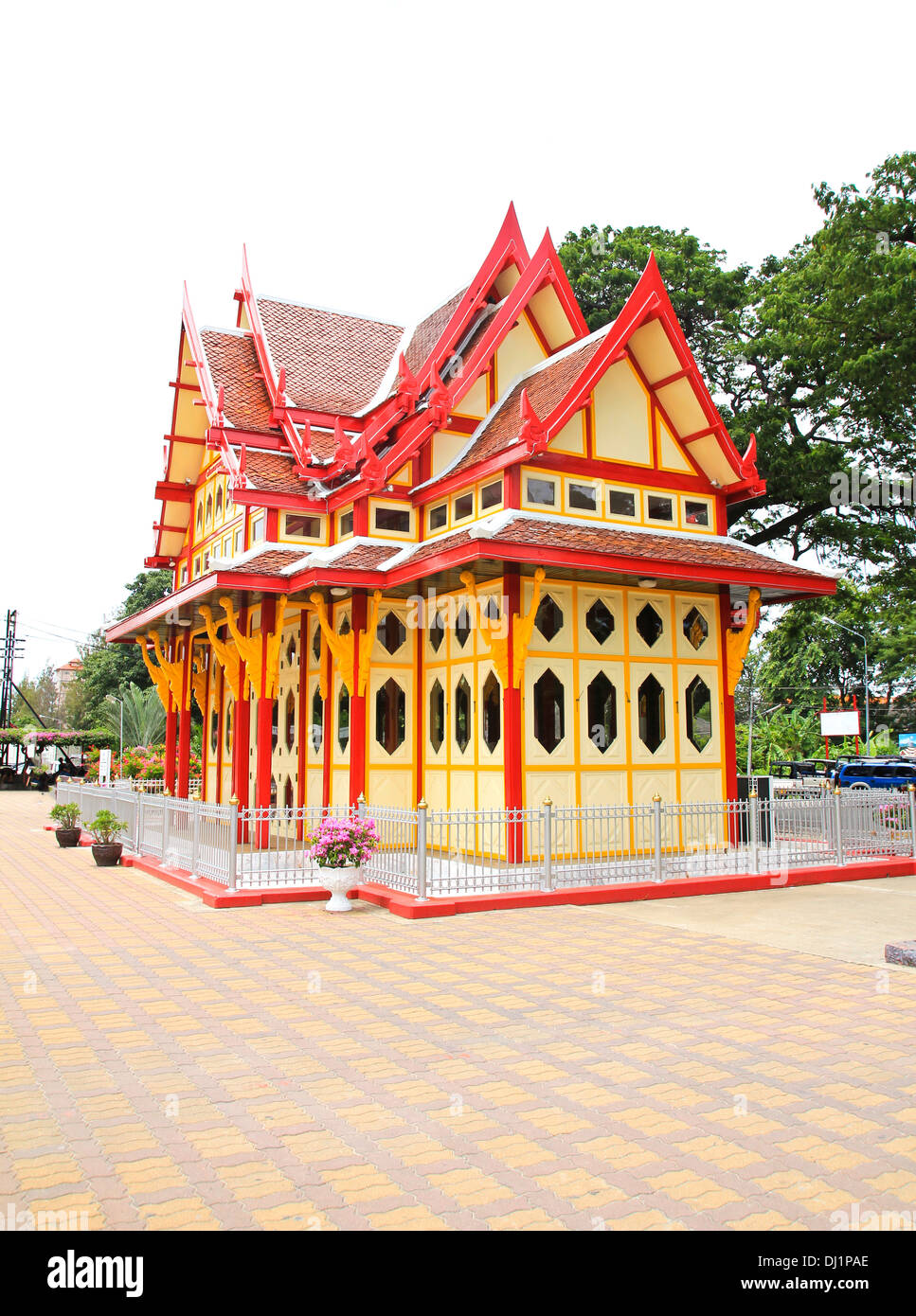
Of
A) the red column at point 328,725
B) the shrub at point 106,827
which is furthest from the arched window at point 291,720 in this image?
the shrub at point 106,827

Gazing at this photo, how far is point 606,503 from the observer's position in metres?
15.8

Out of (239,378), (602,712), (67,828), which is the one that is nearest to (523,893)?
(602,712)

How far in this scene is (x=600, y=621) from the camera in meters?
15.0

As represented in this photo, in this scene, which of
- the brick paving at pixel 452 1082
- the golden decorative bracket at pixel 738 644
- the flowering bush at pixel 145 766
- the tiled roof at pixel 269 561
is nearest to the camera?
the brick paving at pixel 452 1082

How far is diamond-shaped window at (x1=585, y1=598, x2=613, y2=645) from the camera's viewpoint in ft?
49.0

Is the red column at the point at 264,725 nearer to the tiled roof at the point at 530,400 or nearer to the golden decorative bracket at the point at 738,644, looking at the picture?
the tiled roof at the point at 530,400

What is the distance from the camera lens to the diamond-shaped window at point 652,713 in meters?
15.1

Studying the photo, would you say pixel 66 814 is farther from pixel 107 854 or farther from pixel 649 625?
pixel 649 625

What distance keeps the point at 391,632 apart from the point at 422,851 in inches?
237

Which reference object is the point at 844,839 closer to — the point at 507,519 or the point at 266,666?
the point at 507,519

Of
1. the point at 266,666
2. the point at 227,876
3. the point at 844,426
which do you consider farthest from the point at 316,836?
the point at 844,426

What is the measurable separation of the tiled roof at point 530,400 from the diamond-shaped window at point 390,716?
385cm

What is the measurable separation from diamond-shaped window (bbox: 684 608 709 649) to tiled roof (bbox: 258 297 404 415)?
8.48 metres

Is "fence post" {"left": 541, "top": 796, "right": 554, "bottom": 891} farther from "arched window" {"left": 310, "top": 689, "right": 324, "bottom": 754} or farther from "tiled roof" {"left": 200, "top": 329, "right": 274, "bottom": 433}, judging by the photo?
"tiled roof" {"left": 200, "top": 329, "right": 274, "bottom": 433}
